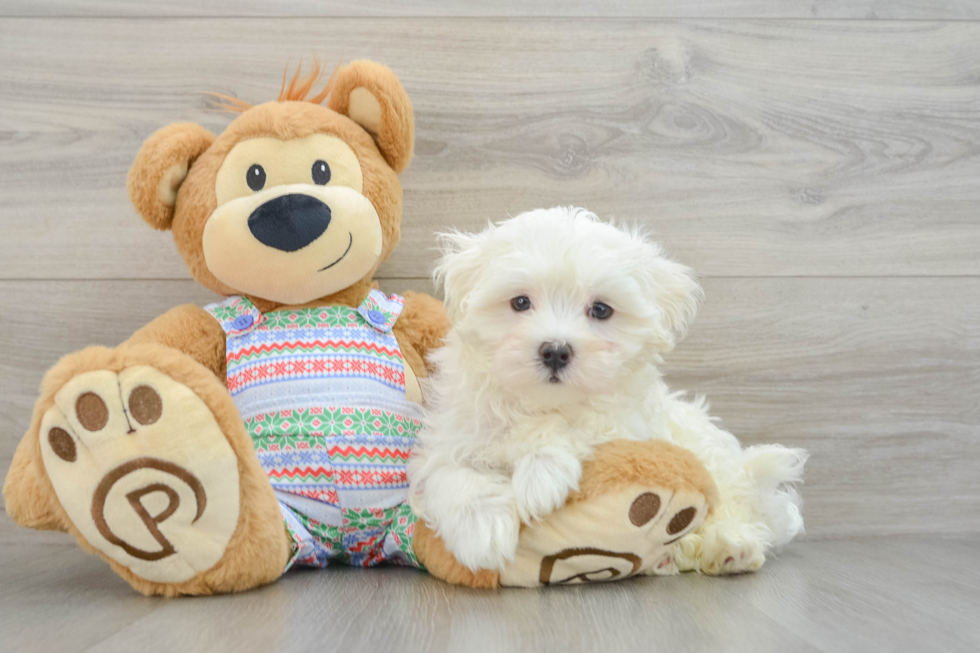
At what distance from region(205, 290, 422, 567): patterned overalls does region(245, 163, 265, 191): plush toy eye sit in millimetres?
182

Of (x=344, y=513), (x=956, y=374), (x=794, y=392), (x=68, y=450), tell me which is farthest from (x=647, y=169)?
(x=68, y=450)

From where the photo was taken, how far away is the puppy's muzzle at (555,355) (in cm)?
94

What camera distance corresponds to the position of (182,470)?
0.89 metres

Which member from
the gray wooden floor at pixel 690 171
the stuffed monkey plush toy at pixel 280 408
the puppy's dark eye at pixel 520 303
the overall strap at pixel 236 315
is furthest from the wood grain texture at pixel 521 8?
the puppy's dark eye at pixel 520 303

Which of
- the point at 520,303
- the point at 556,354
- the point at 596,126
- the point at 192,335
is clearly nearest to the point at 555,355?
the point at 556,354

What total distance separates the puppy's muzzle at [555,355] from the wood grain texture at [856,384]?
22.9 inches

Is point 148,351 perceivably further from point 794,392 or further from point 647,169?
point 794,392

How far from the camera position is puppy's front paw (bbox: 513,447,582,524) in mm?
951

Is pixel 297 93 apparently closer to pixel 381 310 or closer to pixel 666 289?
pixel 381 310

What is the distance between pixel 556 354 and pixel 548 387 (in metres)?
0.04

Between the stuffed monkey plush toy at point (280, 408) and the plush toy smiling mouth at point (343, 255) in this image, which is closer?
the stuffed monkey plush toy at point (280, 408)

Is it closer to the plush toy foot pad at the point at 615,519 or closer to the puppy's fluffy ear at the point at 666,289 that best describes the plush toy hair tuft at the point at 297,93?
the puppy's fluffy ear at the point at 666,289

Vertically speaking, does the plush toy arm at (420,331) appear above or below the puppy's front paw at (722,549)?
above

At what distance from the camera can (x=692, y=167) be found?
150 cm
